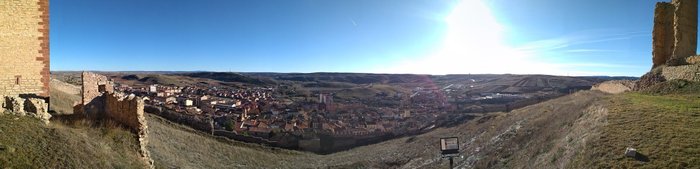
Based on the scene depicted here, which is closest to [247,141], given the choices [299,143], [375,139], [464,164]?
[299,143]

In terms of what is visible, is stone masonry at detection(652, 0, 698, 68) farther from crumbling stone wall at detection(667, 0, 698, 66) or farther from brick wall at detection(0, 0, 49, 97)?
brick wall at detection(0, 0, 49, 97)

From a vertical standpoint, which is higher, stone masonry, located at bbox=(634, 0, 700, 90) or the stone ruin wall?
stone masonry, located at bbox=(634, 0, 700, 90)

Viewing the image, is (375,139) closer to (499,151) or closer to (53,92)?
(499,151)

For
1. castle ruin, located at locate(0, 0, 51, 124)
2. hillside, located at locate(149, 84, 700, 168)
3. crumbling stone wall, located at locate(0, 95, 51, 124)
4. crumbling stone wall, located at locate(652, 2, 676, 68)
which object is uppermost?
crumbling stone wall, located at locate(652, 2, 676, 68)

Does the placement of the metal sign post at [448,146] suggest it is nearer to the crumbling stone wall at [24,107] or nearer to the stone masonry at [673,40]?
the crumbling stone wall at [24,107]

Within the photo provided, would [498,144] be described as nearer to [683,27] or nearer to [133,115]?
[683,27]

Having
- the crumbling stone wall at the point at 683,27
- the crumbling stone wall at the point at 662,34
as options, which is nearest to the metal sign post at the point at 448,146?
the crumbling stone wall at the point at 683,27

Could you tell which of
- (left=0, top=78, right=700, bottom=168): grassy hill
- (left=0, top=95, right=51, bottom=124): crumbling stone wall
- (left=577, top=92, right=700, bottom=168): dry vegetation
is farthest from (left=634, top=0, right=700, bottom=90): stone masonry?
(left=0, top=95, right=51, bottom=124): crumbling stone wall

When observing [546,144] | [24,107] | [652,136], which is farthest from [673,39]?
[24,107]
